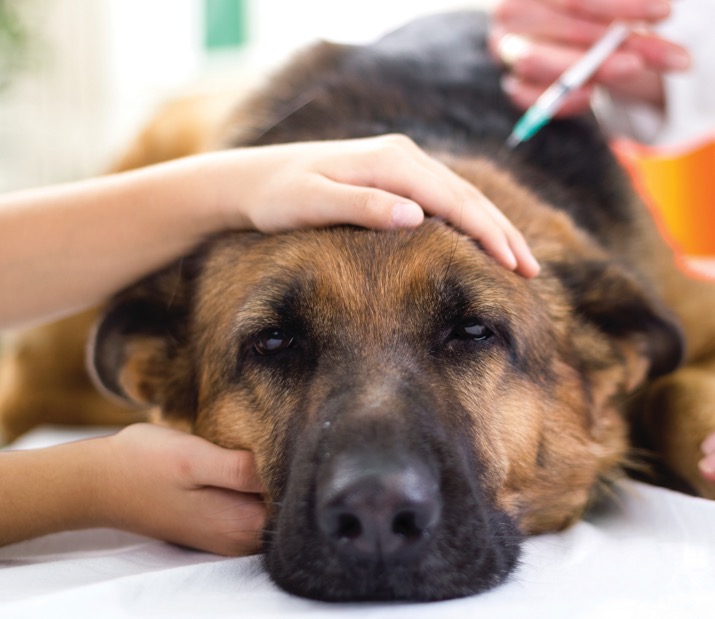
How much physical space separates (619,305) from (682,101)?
1.10 meters

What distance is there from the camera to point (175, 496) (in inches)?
69.1

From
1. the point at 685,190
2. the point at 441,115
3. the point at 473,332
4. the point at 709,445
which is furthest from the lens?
the point at 685,190

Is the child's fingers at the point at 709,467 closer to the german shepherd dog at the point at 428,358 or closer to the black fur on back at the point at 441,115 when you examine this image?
the german shepherd dog at the point at 428,358

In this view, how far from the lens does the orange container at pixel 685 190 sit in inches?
144

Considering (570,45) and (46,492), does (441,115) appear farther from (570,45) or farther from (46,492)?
(46,492)

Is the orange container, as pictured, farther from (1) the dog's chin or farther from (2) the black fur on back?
(1) the dog's chin

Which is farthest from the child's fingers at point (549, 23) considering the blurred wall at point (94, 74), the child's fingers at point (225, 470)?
the blurred wall at point (94, 74)

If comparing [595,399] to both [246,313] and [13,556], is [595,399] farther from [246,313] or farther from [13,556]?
[13,556]

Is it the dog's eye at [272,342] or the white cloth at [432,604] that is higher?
the dog's eye at [272,342]

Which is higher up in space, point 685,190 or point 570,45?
point 570,45

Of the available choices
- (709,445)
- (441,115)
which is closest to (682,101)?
(441,115)

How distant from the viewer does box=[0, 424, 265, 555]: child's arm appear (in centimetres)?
172

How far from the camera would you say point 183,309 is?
2.23 meters

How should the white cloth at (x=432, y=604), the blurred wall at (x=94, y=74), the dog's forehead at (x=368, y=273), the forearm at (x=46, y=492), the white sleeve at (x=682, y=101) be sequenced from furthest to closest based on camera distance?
the blurred wall at (x=94, y=74) → the white sleeve at (x=682, y=101) → the dog's forehead at (x=368, y=273) → the forearm at (x=46, y=492) → the white cloth at (x=432, y=604)
